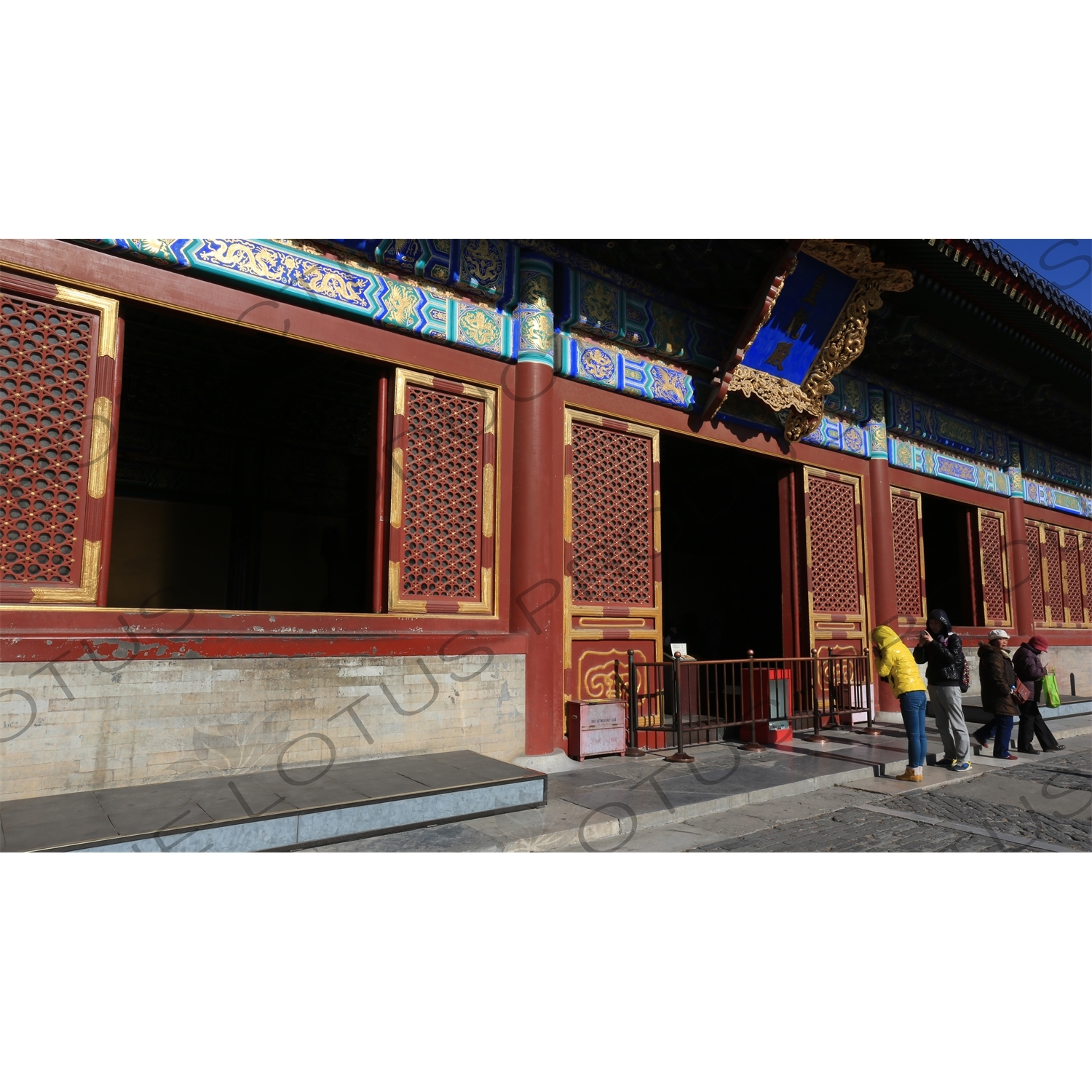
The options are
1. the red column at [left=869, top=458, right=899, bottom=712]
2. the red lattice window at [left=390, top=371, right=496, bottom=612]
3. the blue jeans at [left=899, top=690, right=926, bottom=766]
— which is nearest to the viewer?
the red lattice window at [left=390, top=371, right=496, bottom=612]

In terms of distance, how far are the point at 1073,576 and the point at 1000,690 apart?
858 cm

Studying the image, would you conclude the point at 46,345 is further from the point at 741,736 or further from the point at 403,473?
the point at 741,736

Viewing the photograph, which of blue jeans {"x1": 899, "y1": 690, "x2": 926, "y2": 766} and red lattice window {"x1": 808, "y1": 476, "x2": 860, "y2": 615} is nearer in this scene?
blue jeans {"x1": 899, "y1": 690, "x2": 926, "y2": 766}

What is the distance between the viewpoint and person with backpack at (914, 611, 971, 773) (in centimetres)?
571

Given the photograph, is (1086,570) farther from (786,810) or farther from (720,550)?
(786,810)

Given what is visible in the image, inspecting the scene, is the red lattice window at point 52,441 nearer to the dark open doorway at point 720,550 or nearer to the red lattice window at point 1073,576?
the dark open doorway at point 720,550

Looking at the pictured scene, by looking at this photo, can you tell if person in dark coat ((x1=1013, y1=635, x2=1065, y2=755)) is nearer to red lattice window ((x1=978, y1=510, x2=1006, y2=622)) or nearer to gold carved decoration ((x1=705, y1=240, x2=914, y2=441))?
gold carved decoration ((x1=705, y1=240, x2=914, y2=441))

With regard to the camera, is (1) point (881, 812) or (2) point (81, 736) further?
(1) point (881, 812)

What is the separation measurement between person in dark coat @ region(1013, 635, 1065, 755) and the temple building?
1.85 m

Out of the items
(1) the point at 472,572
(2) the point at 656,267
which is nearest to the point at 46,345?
(1) the point at 472,572

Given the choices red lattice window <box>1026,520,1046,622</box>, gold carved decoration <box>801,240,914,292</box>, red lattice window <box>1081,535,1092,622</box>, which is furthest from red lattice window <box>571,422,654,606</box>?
red lattice window <box>1081,535,1092,622</box>

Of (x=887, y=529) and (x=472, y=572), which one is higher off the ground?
(x=887, y=529)

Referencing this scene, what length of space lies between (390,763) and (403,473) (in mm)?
2081

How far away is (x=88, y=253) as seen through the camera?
A: 4.16 meters
